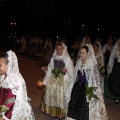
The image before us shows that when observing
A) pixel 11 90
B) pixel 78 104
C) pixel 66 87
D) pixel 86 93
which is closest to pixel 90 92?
pixel 86 93

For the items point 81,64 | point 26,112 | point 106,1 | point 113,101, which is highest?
point 106,1

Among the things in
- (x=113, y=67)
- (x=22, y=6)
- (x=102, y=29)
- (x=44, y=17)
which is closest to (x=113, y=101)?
(x=113, y=67)

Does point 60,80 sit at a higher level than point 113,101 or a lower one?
higher

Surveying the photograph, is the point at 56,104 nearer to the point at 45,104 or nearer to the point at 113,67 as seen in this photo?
the point at 45,104

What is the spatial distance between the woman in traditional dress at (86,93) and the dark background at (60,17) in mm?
19516

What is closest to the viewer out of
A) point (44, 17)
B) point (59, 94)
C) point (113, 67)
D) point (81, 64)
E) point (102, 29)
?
point (81, 64)

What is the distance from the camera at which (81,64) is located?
6.54 m

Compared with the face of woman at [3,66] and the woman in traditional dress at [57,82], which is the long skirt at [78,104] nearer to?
the woman in traditional dress at [57,82]

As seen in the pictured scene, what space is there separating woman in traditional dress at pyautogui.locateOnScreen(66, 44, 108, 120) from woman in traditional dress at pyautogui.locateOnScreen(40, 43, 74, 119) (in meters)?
0.68

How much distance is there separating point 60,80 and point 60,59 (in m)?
0.52

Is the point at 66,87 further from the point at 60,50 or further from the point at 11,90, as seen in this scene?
the point at 11,90

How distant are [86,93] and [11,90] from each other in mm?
2257

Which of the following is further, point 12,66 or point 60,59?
point 60,59

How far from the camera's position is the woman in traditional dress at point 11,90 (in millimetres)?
4238
